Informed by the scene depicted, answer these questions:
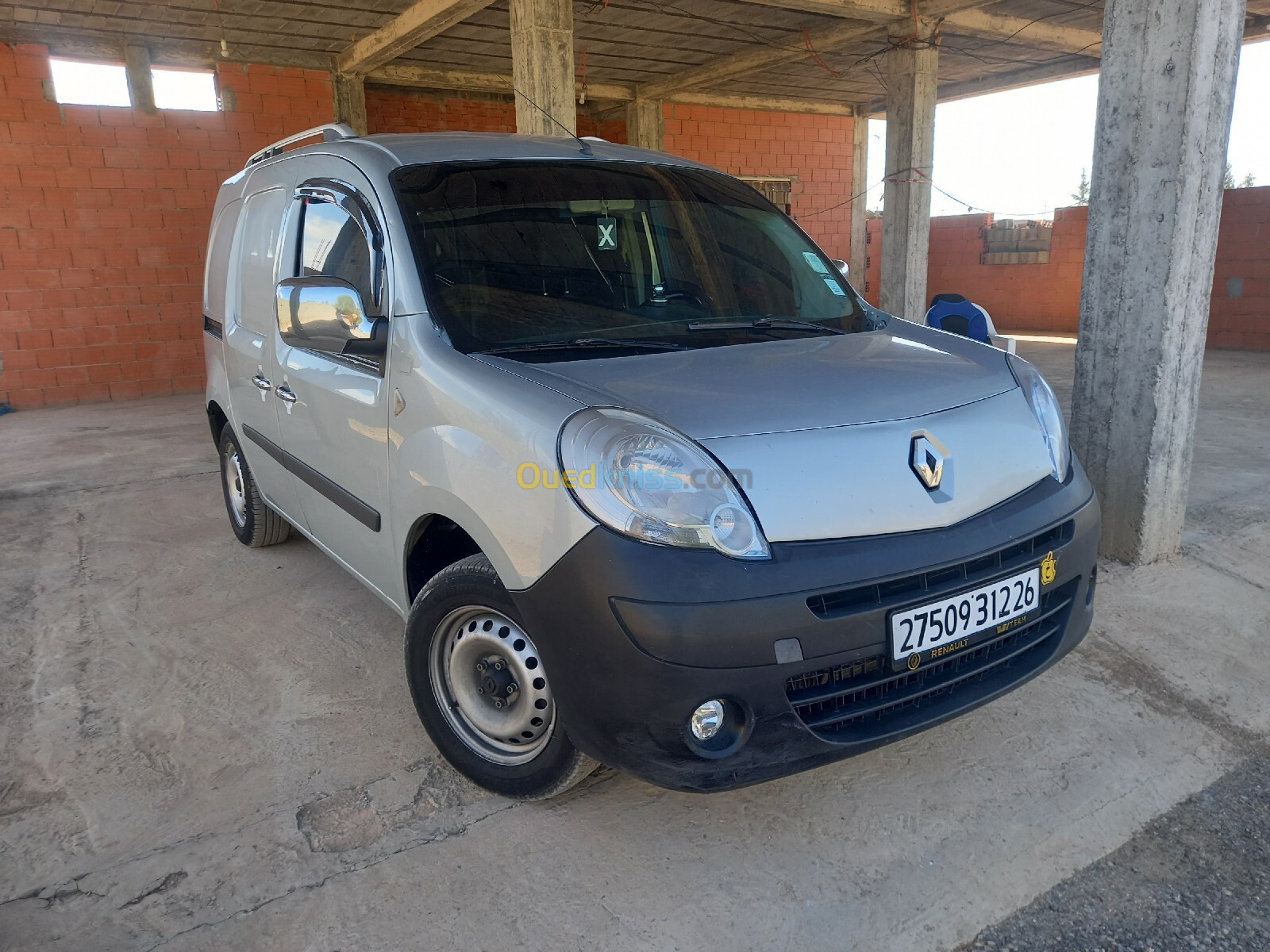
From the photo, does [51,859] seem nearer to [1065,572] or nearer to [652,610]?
[652,610]

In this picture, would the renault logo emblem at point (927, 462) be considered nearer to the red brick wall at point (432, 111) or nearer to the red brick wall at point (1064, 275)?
the red brick wall at point (1064, 275)

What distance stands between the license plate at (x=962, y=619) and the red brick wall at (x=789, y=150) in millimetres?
11712

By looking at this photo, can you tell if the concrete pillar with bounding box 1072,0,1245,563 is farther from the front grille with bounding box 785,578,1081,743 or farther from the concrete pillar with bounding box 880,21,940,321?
the concrete pillar with bounding box 880,21,940,321

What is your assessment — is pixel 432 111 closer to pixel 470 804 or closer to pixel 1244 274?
pixel 1244 274

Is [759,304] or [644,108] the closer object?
[759,304]

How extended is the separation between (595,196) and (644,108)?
34.7 ft

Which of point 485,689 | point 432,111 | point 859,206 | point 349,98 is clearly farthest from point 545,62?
point 859,206

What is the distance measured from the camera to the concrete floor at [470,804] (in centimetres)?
185

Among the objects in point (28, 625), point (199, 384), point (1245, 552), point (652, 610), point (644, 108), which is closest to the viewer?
point (652, 610)

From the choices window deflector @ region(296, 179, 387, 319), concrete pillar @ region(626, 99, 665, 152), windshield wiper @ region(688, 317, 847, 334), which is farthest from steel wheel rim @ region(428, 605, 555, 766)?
concrete pillar @ region(626, 99, 665, 152)

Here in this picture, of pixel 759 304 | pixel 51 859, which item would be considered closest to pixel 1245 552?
pixel 759 304

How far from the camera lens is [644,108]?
486 inches

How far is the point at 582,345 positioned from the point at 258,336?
1.66 meters

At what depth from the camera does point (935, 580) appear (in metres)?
1.85
